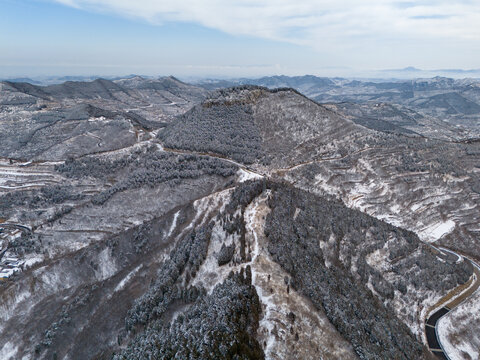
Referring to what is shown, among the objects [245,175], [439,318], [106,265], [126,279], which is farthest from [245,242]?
[245,175]

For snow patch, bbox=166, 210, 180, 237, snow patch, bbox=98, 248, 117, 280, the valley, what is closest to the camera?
the valley

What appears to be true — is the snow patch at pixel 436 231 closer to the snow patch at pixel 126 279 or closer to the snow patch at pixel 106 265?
the snow patch at pixel 126 279

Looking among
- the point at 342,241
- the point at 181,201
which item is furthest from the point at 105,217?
the point at 342,241

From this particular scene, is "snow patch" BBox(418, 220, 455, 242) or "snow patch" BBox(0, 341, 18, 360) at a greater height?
"snow patch" BBox(418, 220, 455, 242)

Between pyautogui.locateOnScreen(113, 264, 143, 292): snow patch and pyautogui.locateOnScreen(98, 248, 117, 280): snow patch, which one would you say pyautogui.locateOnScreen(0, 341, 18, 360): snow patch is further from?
pyautogui.locateOnScreen(98, 248, 117, 280): snow patch

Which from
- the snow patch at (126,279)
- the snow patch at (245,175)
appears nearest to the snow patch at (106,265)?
the snow patch at (126,279)

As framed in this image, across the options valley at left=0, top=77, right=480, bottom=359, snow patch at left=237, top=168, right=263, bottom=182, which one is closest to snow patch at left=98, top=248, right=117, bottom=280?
valley at left=0, top=77, right=480, bottom=359

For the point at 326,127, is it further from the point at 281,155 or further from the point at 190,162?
the point at 190,162

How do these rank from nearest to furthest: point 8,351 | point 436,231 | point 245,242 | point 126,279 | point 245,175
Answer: point 245,242, point 8,351, point 126,279, point 436,231, point 245,175

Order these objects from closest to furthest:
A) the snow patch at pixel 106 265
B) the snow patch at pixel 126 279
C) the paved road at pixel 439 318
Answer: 1. the paved road at pixel 439 318
2. the snow patch at pixel 126 279
3. the snow patch at pixel 106 265

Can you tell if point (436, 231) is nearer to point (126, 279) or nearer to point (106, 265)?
point (126, 279)

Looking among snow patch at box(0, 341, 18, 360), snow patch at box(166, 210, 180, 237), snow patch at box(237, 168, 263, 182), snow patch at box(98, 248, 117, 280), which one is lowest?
snow patch at box(0, 341, 18, 360)

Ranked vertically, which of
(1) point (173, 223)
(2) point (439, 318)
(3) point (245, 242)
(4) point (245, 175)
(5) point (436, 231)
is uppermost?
(3) point (245, 242)
